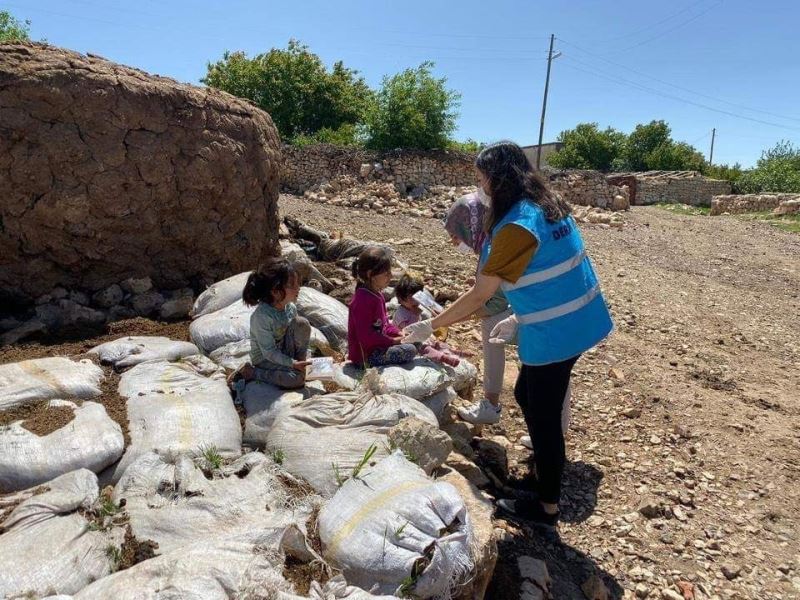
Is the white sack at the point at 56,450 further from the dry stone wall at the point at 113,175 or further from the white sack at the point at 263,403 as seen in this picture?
the dry stone wall at the point at 113,175

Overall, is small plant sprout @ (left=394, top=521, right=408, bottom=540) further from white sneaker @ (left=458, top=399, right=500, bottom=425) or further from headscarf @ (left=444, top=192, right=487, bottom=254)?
headscarf @ (left=444, top=192, right=487, bottom=254)

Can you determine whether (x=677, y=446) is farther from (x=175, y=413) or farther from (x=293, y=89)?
(x=293, y=89)

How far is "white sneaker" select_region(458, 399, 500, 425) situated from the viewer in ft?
10.2

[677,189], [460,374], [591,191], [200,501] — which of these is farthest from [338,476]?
[677,189]

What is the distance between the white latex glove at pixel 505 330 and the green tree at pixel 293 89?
56.9 ft

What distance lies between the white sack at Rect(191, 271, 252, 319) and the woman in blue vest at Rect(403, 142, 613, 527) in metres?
2.01

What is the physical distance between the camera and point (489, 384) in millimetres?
3170

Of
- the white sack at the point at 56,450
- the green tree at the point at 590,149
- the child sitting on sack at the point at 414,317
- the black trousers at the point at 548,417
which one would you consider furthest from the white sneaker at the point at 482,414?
the green tree at the point at 590,149

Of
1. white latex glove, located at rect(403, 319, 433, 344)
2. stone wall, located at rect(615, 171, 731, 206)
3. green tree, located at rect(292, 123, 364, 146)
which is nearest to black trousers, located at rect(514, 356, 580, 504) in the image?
white latex glove, located at rect(403, 319, 433, 344)

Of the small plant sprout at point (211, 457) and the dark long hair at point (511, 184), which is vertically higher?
the dark long hair at point (511, 184)

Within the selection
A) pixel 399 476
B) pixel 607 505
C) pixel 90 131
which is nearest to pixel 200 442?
pixel 399 476

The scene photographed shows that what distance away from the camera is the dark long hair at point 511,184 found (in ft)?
7.35

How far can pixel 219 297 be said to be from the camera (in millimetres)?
3895

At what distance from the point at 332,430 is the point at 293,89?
61.5 feet
